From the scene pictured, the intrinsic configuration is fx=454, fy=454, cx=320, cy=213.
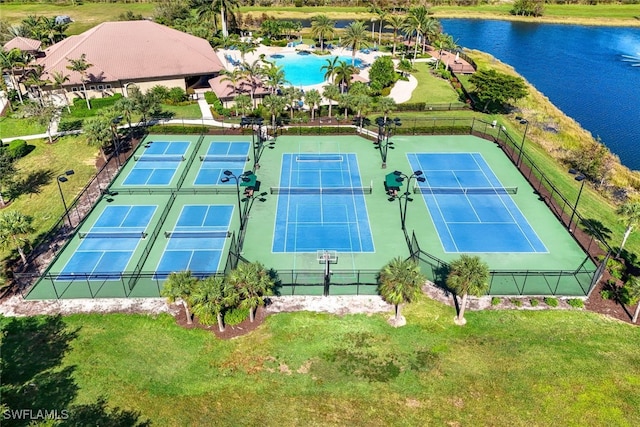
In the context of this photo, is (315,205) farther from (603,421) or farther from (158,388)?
(603,421)

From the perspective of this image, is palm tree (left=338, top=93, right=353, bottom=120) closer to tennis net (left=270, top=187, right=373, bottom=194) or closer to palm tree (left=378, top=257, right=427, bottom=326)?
tennis net (left=270, top=187, right=373, bottom=194)

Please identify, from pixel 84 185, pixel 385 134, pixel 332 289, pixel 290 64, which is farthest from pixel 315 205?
pixel 290 64

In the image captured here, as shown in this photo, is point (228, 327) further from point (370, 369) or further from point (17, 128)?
point (17, 128)

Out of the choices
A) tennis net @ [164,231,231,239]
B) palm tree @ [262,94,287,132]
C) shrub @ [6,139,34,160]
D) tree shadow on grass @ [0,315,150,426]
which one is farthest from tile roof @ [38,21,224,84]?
tree shadow on grass @ [0,315,150,426]

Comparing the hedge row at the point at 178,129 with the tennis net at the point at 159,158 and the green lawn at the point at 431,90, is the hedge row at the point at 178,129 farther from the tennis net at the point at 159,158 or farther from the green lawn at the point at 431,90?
the green lawn at the point at 431,90

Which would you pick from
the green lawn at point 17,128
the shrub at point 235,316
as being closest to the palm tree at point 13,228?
the shrub at point 235,316
